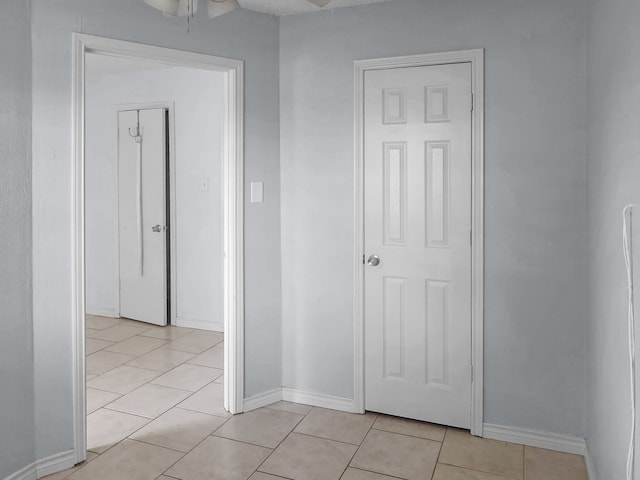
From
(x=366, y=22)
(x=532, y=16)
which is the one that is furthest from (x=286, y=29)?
(x=532, y=16)

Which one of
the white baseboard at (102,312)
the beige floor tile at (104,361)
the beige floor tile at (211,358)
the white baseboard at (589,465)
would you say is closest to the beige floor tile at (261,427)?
the beige floor tile at (211,358)

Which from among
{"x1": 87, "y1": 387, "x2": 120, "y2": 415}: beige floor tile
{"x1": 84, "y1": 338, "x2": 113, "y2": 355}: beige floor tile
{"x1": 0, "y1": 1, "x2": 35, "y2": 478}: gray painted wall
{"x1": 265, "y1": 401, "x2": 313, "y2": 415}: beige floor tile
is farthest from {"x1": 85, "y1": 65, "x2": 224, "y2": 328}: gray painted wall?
{"x1": 0, "y1": 1, "x2": 35, "y2": 478}: gray painted wall

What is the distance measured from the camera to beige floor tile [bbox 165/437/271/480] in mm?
2656

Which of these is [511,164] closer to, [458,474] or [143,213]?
[458,474]

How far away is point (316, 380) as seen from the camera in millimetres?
3475

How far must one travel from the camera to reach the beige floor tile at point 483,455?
2717 mm

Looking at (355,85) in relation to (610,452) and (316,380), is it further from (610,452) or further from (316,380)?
(610,452)

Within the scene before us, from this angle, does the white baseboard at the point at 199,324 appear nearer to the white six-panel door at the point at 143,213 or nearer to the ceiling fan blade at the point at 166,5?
the white six-panel door at the point at 143,213

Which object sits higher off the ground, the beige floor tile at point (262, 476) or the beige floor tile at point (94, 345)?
the beige floor tile at point (94, 345)

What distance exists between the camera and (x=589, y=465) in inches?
104

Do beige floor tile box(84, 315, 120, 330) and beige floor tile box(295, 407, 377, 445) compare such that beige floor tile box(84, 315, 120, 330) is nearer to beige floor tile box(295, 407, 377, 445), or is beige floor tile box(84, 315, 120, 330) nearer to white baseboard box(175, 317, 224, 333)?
white baseboard box(175, 317, 224, 333)

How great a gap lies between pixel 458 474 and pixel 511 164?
158 cm

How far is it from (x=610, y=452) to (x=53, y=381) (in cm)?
244

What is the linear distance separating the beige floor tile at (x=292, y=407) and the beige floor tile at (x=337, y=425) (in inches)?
1.8
